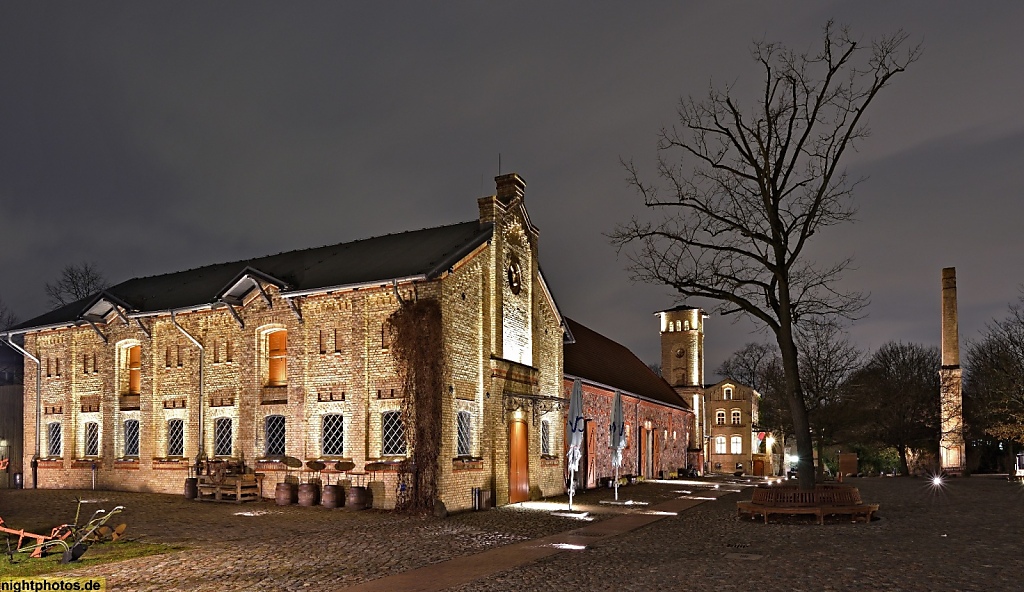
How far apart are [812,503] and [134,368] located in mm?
20745

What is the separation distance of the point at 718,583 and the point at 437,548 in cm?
501

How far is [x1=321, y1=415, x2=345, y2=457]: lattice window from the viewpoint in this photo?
20750 millimetres

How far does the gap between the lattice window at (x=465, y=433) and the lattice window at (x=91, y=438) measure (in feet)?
44.6

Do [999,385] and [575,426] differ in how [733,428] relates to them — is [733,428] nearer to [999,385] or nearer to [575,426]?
[999,385]

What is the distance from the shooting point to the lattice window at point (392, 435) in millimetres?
19938

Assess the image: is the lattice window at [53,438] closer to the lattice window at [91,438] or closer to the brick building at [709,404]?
the lattice window at [91,438]

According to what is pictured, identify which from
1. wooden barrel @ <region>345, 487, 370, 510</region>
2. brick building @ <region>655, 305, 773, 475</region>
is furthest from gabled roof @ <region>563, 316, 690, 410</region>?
wooden barrel @ <region>345, 487, 370, 510</region>

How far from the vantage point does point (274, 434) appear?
2205 cm

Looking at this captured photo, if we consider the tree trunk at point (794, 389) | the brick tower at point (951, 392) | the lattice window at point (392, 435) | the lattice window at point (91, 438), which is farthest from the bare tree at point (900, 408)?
the lattice window at point (91, 438)

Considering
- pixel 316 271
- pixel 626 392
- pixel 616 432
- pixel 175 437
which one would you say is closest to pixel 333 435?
pixel 316 271

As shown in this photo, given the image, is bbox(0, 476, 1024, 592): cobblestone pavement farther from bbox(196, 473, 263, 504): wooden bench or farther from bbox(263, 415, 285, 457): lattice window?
bbox(263, 415, 285, 457): lattice window

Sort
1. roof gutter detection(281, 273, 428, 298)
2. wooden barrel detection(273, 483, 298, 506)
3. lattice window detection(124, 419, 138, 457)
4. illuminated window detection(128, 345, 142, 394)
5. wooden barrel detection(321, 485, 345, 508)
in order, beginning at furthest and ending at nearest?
illuminated window detection(128, 345, 142, 394) → lattice window detection(124, 419, 138, 457) → wooden barrel detection(273, 483, 298, 506) → wooden barrel detection(321, 485, 345, 508) → roof gutter detection(281, 273, 428, 298)

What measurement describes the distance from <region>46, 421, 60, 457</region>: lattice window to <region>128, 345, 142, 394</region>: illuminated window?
343 cm

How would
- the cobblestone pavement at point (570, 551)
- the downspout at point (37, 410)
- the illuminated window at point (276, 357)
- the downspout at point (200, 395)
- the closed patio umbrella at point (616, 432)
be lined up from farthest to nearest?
the downspout at point (37, 410)
the closed patio umbrella at point (616, 432)
the downspout at point (200, 395)
the illuminated window at point (276, 357)
the cobblestone pavement at point (570, 551)
